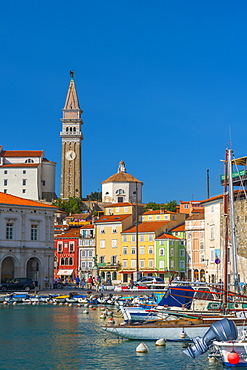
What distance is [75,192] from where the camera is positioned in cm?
16375

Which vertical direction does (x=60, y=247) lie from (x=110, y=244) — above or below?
below

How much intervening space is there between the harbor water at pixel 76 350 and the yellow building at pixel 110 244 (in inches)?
1896

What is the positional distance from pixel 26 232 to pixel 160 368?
42.8 m

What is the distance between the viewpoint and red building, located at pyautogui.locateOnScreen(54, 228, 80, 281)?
95375 mm

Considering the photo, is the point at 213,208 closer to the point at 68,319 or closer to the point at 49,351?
the point at 68,319

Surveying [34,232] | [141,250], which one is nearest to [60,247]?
[141,250]

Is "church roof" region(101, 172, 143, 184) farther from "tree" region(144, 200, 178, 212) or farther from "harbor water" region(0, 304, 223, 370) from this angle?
"harbor water" region(0, 304, 223, 370)

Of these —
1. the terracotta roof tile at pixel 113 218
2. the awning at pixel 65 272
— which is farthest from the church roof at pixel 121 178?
the awning at pixel 65 272

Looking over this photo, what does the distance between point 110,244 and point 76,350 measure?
202 feet

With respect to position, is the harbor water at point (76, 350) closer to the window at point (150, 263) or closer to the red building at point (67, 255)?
the window at point (150, 263)

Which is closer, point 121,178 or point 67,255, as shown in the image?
point 67,255

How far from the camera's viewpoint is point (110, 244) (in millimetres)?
92375

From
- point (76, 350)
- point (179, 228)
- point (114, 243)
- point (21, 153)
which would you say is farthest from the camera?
point (21, 153)

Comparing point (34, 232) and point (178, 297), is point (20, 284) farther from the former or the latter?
point (178, 297)
